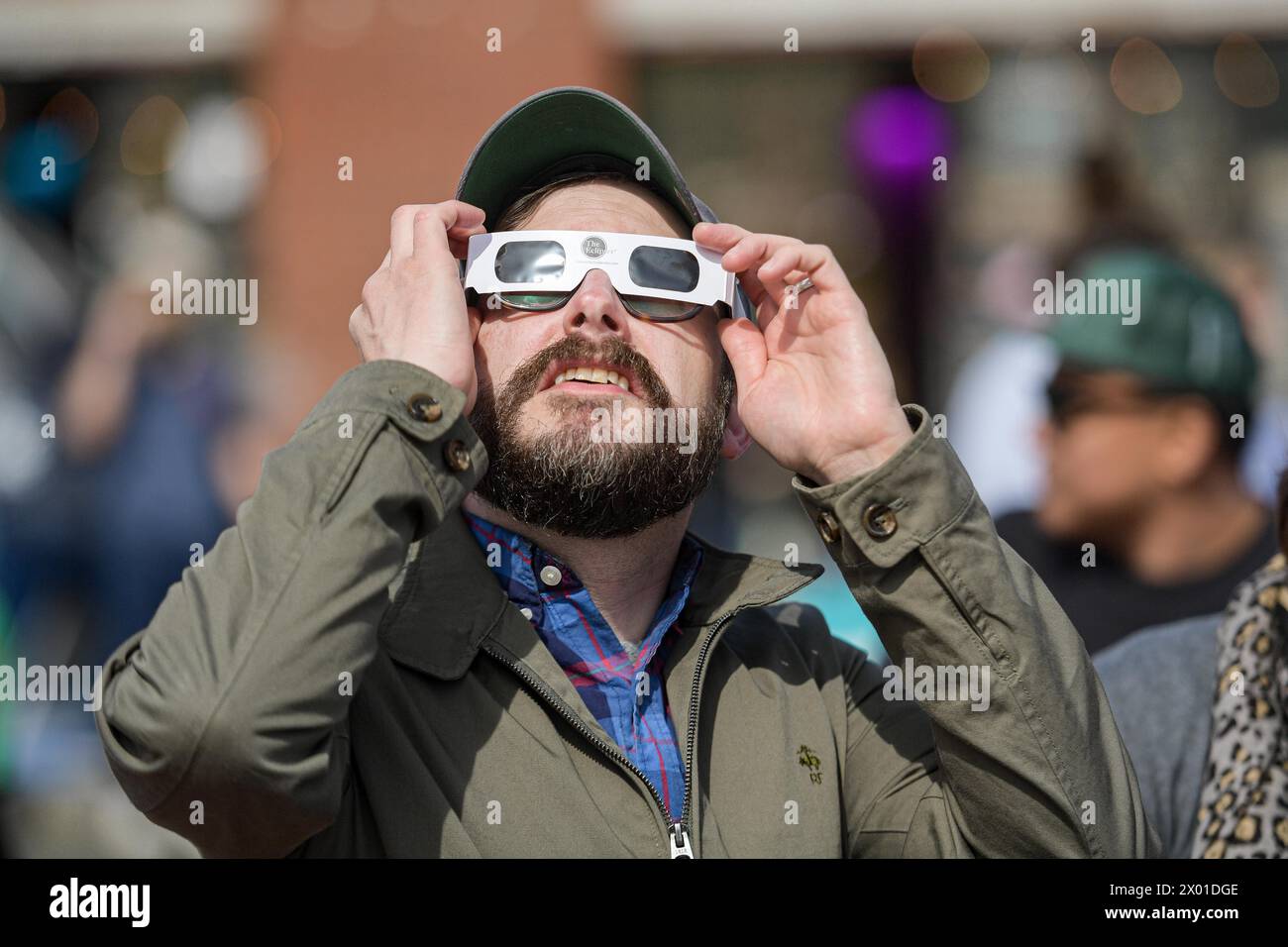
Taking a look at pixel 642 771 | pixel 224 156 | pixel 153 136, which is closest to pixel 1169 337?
pixel 642 771

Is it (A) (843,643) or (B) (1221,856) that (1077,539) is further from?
(A) (843,643)

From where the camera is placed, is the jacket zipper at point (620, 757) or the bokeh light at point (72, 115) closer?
Result: the jacket zipper at point (620, 757)

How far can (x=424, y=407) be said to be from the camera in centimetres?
209

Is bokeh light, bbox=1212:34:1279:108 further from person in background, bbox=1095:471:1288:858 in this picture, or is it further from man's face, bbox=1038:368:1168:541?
person in background, bbox=1095:471:1288:858

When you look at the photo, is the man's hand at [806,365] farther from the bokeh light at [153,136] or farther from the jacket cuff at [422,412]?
the bokeh light at [153,136]

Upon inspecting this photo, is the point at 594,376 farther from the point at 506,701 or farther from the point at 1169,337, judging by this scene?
the point at 1169,337

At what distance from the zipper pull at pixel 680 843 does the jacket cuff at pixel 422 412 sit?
0.57 metres

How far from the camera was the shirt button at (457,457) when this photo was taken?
209cm

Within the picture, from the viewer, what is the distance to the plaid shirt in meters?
2.25

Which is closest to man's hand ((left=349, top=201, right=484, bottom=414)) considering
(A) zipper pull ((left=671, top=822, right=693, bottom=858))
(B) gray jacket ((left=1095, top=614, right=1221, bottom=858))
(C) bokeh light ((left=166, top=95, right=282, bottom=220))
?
(A) zipper pull ((left=671, top=822, right=693, bottom=858))

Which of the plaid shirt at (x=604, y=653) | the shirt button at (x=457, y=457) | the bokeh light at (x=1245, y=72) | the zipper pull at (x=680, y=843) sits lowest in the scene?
the zipper pull at (x=680, y=843)

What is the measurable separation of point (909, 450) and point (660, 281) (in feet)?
1.79

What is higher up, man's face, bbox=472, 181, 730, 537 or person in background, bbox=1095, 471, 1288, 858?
man's face, bbox=472, 181, 730, 537

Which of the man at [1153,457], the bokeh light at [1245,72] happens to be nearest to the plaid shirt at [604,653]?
the man at [1153,457]
